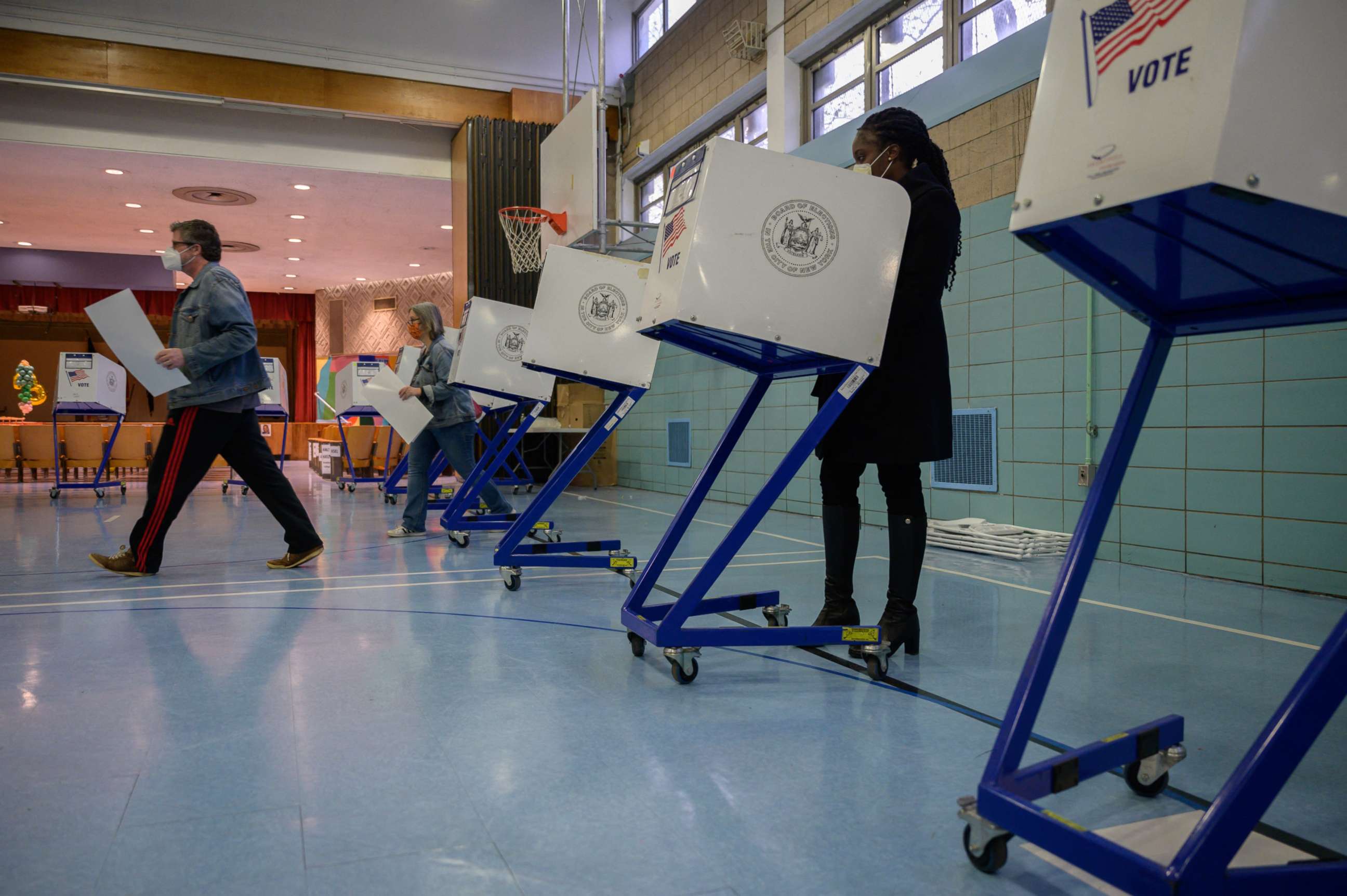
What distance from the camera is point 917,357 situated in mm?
2252

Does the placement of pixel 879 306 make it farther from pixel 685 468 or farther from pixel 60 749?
pixel 685 468

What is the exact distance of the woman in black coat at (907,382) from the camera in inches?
88.2

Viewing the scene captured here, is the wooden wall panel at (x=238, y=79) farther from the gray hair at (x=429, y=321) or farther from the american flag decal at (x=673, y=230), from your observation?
the american flag decal at (x=673, y=230)

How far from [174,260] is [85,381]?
5.83 metres

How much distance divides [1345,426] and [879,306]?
91.1 inches

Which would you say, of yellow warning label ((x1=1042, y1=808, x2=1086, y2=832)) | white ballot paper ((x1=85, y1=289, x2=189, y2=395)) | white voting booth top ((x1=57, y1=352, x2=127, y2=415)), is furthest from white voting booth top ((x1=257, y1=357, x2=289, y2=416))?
yellow warning label ((x1=1042, y1=808, x2=1086, y2=832))

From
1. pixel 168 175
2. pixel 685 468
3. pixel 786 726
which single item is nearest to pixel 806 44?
pixel 685 468

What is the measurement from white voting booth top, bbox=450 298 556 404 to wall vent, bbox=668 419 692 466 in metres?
3.30

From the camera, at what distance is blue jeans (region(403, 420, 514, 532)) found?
542 centimetres

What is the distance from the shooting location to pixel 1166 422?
13.2ft

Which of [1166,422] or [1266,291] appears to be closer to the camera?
[1266,291]

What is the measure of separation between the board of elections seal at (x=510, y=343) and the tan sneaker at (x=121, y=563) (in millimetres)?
2183

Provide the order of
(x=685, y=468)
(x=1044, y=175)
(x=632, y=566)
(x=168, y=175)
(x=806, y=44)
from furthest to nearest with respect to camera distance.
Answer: (x=168, y=175) < (x=685, y=468) < (x=806, y=44) < (x=632, y=566) < (x=1044, y=175)

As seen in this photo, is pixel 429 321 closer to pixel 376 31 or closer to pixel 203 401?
pixel 203 401
